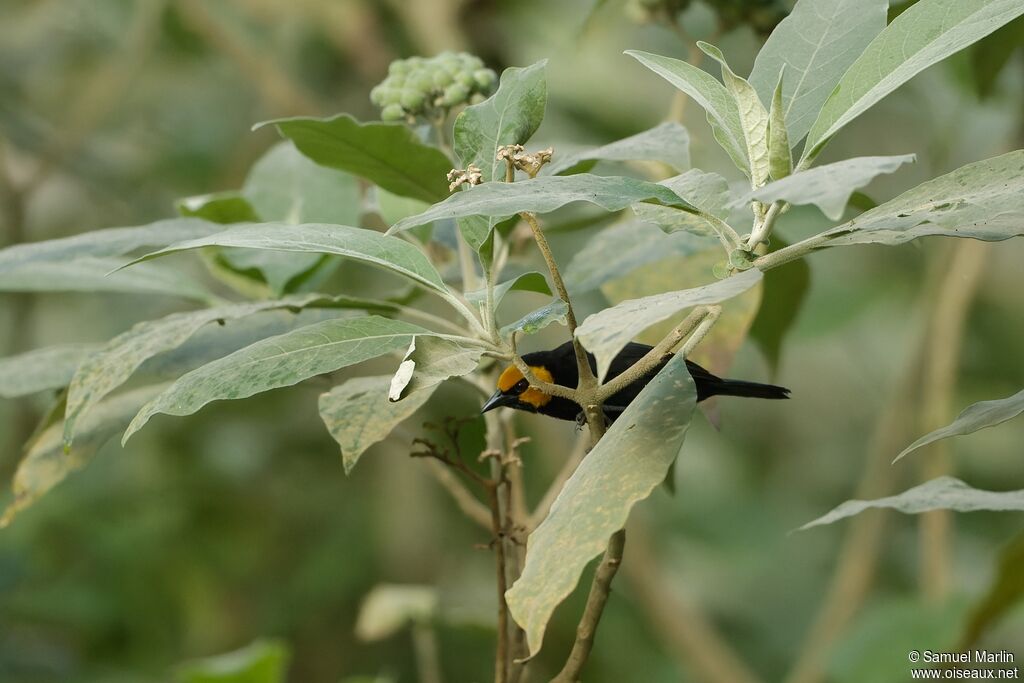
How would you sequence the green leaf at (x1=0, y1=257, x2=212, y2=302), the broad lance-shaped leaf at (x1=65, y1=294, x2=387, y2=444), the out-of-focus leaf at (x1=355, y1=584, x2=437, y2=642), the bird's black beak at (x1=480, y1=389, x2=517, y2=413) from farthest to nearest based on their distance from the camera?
the out-of-focus leaf at (x1=355, y1=584, x2=437, y2=642)
the green leaf at (x1=0, y1=257, x2=212, y2=302)
the bird's black beak at (x1=480, y1=389, x2=517, y2=413)
the broad lance-shaped leaf at (x1=65, y1=294, x2=387, y2=444)

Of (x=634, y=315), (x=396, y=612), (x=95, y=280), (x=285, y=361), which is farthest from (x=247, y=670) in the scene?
(x=634, y=315)

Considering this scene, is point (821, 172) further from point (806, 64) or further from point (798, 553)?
point (798, 553)

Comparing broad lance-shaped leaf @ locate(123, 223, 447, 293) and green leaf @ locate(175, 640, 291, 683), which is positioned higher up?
broad lance-shaped leaf @ locate(123, 223, 447, 293)

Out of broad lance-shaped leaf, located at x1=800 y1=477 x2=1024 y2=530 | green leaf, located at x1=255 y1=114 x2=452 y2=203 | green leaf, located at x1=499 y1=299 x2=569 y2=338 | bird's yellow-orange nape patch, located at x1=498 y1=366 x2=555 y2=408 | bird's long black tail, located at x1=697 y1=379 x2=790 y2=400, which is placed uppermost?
green leaf, located at x1=255 y1=114 x2=452 y2=203

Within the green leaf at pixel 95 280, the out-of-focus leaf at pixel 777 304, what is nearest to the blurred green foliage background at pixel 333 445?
the out-of-focus leaf at pixel 777 304

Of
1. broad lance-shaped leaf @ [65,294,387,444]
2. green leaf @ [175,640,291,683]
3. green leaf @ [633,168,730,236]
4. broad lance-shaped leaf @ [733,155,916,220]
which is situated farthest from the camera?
green leaf @ [175,640,291,683]

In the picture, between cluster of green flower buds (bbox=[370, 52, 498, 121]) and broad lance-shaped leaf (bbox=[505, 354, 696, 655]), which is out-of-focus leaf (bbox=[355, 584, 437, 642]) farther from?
broad lance-shaped leaf (bbox=[505, 354, 696, 655])

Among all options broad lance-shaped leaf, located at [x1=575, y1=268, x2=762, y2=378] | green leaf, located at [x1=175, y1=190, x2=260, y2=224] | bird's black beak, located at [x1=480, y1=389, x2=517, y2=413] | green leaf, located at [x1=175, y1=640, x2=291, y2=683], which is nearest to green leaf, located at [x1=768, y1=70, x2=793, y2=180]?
broad lance-shaped leaf, located at [x1=575, y1=268, x2=762, y2=378]
